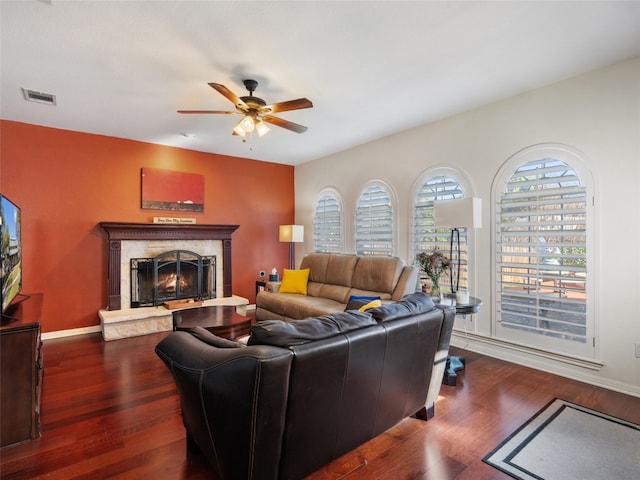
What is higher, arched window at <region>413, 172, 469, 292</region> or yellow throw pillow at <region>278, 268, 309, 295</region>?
arched window at <region>413, 172, 469, 292</region>

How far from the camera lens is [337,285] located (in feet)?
15.5

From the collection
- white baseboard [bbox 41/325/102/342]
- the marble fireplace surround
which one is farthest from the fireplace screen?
white baseboard [bbox 41/325/102/342]

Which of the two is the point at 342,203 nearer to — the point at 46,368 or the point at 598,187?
the point at 598,187

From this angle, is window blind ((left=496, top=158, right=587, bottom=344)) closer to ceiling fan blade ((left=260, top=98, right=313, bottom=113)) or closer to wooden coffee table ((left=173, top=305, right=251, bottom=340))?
ceiling fan blade ((left=260, top=98, right=313, bottom=113))

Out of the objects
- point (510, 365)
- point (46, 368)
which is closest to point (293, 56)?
point (510, 365)

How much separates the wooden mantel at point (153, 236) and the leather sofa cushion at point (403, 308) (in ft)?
13.2

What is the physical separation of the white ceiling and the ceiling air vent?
0.08 metres

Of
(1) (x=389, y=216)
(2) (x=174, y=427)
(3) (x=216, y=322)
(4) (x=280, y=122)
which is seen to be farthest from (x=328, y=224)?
(2) (x=174, y=427)

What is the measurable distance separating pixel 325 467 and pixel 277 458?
0.51m

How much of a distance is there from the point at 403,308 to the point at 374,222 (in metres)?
3.25

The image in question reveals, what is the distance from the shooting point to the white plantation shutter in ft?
10.4

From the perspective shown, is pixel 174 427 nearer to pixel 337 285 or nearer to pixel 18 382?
pixel 18 382

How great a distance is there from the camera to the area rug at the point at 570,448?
1.93 metres

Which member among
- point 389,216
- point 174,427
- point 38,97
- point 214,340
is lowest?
point 174,427
